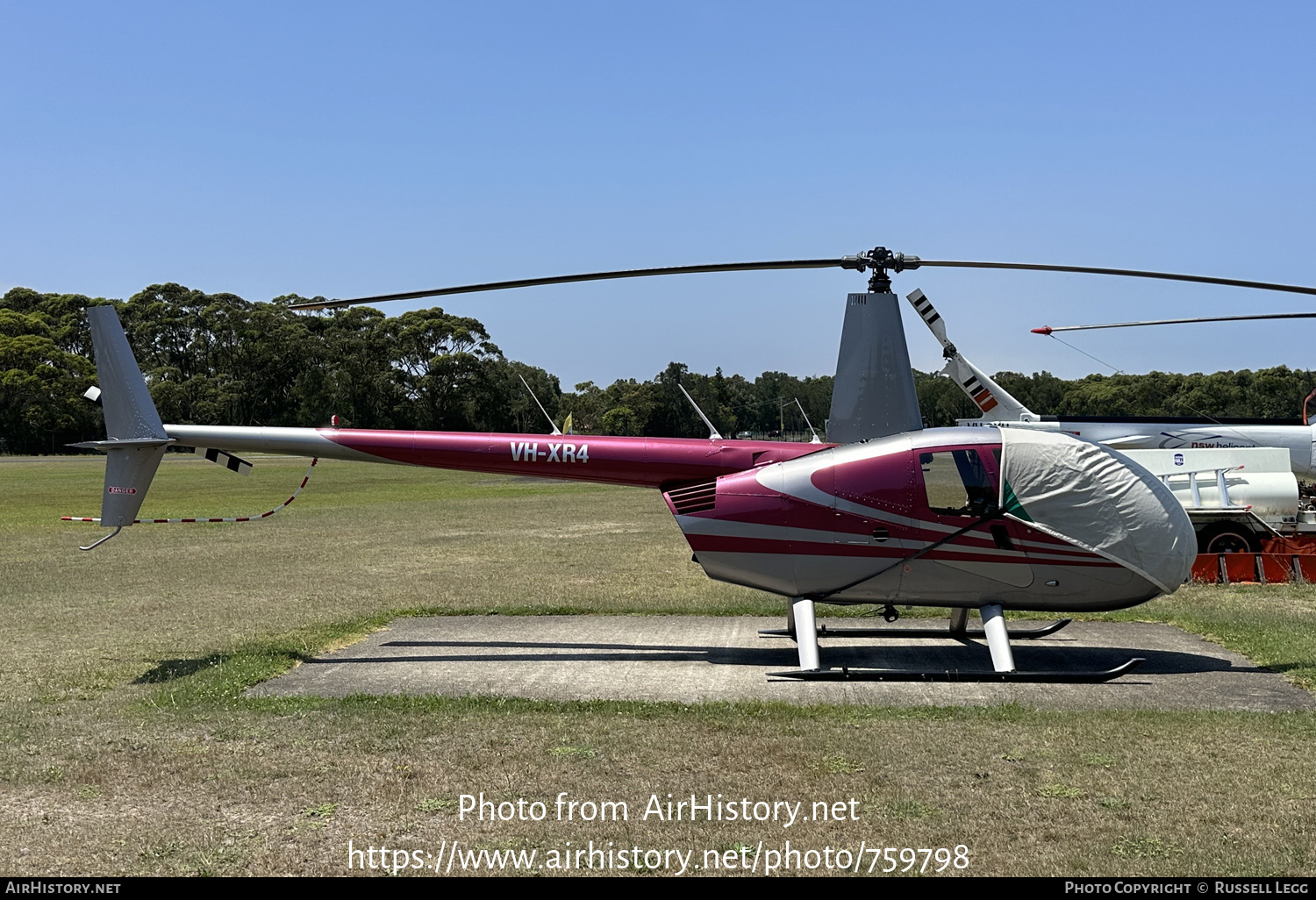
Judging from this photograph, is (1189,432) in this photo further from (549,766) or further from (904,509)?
(549,766)

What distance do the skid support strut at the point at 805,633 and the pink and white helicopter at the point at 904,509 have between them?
0.02 meters

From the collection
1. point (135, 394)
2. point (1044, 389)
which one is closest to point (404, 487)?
point (135, 394)

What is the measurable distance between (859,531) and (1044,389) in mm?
102662

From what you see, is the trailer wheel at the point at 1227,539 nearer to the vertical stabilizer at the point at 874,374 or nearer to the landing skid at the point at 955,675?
the landing skid at the point at 955,675

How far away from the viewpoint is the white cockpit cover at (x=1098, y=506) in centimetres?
873

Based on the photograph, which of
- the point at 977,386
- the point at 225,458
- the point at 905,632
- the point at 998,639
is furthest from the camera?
the point at 977,386

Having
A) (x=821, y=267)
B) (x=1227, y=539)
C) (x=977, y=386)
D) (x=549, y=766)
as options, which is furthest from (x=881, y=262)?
(x=977, y=386)

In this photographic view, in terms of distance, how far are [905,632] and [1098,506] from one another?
2.61 m

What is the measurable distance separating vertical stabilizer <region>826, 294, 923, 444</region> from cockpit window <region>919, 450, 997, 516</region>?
20.1 inches

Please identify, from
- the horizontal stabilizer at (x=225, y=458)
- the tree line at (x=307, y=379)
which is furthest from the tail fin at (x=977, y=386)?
the tree line at (x=307, y=379)

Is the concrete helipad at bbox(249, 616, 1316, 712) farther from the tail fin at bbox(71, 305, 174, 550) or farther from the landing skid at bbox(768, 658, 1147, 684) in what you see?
the tail fin at bbox(71, 305, 174, 550)

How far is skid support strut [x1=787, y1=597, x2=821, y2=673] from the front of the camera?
28.1 ft

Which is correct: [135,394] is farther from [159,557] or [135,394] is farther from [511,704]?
[159,557]

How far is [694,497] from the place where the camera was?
9602 millimetres
